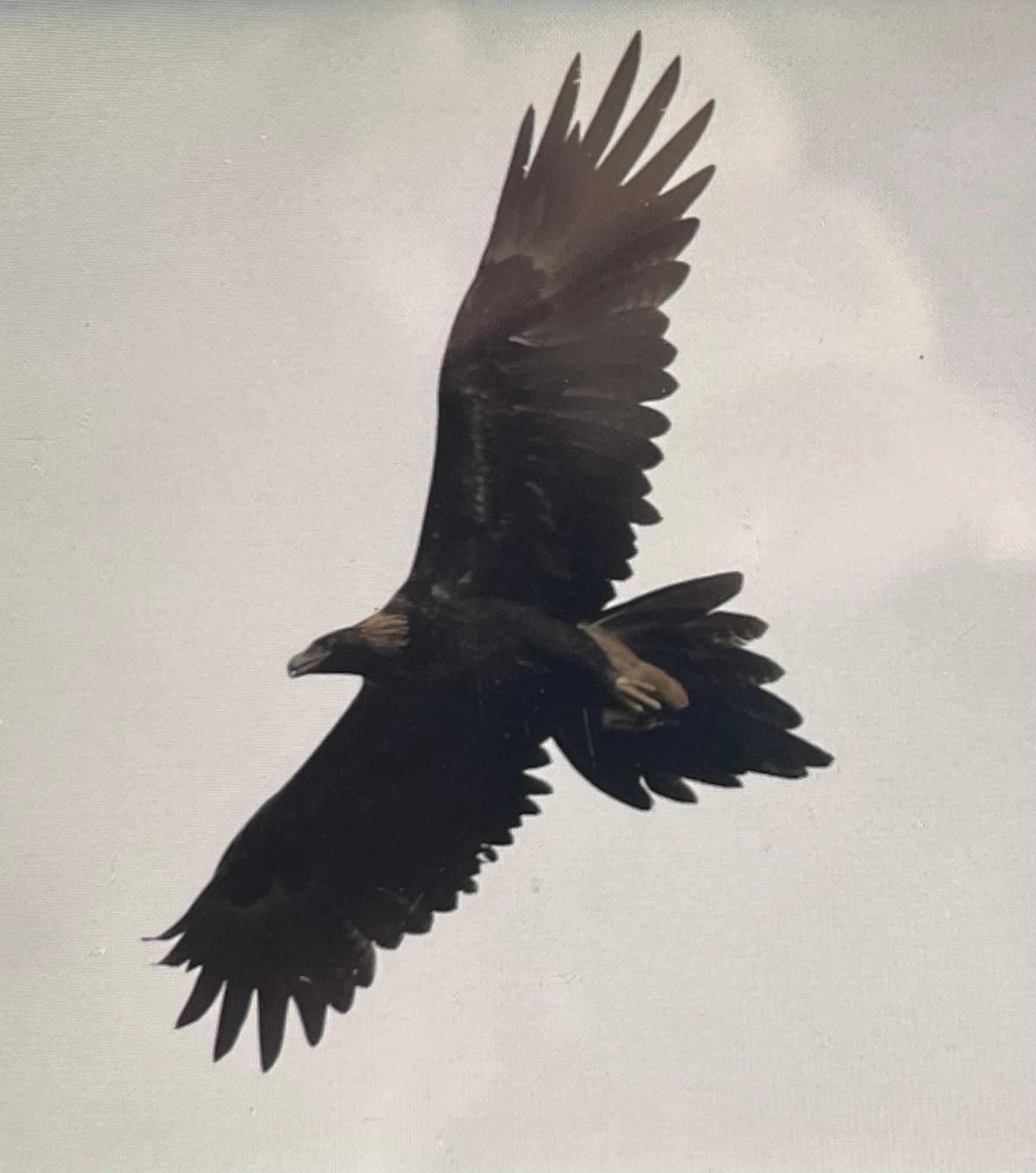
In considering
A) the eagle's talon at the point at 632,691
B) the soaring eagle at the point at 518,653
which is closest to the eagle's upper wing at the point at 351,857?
the soaring eagle at the point at 518,653

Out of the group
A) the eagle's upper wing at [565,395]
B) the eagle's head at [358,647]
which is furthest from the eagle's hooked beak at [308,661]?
the eagle's upper wing at [565,395]

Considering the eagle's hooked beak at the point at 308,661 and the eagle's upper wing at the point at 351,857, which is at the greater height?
the eagle's hooked beak at the point at 308,661

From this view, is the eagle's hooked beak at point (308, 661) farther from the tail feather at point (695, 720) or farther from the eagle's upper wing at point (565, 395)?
the tail feather at point (695, 720)

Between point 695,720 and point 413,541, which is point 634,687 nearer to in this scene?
point 695,720

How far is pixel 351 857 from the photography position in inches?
62.4

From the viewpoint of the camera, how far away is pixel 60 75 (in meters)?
1.71

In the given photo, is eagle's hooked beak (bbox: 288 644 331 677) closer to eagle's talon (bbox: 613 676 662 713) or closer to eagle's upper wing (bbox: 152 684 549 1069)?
eagle's upper wing (bbox: 152 684 549 1069)

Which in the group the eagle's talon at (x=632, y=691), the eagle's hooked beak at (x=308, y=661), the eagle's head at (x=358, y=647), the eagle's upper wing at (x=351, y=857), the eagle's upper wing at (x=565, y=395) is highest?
the eagle's upper wing at (x=565, y=395)

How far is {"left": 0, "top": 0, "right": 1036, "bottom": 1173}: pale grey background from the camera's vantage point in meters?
1.50

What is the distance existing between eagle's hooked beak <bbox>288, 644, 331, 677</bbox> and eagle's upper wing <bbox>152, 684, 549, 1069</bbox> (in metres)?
0.06

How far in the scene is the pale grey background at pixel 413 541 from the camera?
1.50 m

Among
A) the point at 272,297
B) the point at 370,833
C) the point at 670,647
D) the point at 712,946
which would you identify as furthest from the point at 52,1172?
the point at 272,297

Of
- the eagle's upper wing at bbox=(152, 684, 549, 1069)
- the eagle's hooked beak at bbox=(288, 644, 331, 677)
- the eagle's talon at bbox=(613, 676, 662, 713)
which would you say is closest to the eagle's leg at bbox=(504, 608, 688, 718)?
the eagle's talon at bbox=(613, 676, 662, 713)

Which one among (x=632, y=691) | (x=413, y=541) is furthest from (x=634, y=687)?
(x=413, y=541)
